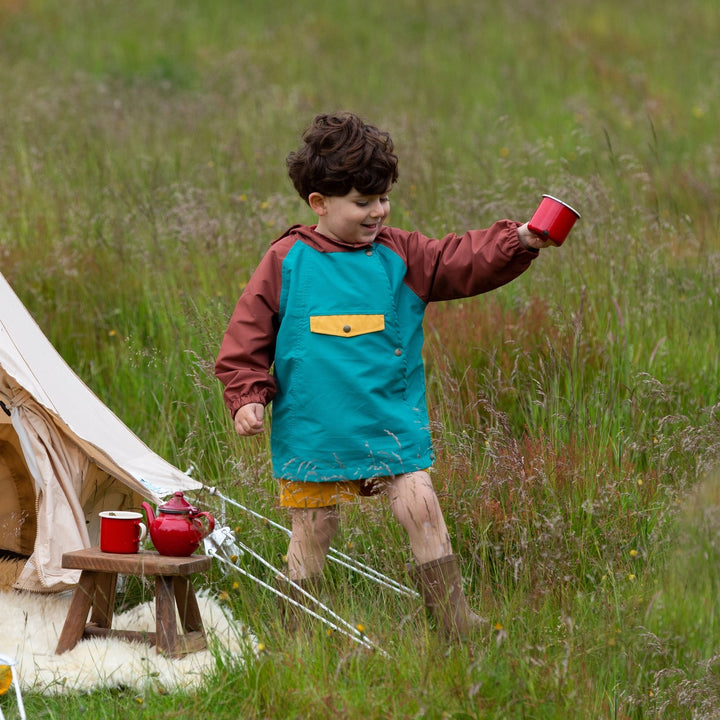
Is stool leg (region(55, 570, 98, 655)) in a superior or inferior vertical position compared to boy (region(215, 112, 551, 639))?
inferior

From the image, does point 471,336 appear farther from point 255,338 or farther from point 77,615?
point 77,615

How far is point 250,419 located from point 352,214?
67cm

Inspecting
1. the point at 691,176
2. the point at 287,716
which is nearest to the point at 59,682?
the point at 287,716

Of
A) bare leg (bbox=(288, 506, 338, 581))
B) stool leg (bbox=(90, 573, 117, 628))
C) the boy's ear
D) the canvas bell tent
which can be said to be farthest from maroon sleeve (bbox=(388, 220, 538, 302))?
stool leg (bbox=(90, 573, 117, 628))

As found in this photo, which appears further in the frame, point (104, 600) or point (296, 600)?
point (104, 600)

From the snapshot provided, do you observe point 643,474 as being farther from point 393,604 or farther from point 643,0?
point 643,0

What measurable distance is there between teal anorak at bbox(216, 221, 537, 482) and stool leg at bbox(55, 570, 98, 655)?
2.24 ft

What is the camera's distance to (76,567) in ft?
10.7

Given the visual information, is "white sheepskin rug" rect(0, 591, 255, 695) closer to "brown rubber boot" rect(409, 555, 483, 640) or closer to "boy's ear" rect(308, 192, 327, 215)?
"brown rubber boot" rect(409, 555, 483, 640)

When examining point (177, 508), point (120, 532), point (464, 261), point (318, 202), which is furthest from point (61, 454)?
point (464, 261)

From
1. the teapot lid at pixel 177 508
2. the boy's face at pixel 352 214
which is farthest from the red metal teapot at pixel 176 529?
the boy's face at pixel 352 214

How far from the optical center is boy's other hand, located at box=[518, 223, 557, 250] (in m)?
3.07

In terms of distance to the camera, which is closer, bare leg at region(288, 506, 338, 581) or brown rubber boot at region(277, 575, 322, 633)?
brown rubber boot at region(277, 575, 322, 633)

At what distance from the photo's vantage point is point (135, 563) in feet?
10.4
